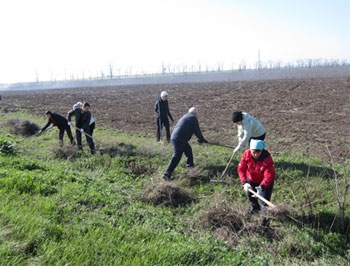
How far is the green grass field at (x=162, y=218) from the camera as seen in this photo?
350cm

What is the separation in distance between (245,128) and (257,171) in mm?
1624

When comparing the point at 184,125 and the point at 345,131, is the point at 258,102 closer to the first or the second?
the point at 345,131

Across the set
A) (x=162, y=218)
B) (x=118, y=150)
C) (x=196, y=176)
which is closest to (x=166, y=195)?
(x=162, y=218)

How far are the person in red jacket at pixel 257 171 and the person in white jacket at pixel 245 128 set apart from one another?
1.30 m

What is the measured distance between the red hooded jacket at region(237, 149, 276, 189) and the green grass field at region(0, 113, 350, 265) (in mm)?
475

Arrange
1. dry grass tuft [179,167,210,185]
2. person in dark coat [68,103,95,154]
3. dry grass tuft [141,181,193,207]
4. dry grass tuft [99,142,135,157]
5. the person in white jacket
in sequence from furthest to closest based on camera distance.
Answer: person in dark coat [68,103,95,154], dry grass tuft [99,142,135,157], dry grass tuft [179,167,210,185], the person in white jacket, dry grass tuft [141,181,193,207]

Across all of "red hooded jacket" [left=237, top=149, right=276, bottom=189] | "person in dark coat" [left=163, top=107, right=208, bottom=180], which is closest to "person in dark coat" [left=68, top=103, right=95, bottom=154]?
"person in dark coat" [left=163, top=107, right=208, bottom=180]

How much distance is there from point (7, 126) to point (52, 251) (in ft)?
40.6

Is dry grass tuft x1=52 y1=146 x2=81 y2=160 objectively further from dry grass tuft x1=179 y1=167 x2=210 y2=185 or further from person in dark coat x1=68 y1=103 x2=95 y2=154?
dry grass tuft x1=179 y1=167 x2=210 y2=185

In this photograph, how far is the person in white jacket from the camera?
243 inches

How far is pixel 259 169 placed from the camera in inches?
189

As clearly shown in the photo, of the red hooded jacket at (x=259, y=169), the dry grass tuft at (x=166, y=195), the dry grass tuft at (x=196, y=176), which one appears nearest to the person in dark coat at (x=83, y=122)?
the dry grass tuft at (x=196, y=176)

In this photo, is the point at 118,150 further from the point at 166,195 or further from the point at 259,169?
the point at 259,169

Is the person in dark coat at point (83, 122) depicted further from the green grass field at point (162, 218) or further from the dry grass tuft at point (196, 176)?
the dry grass tuft at point (196, 176)
